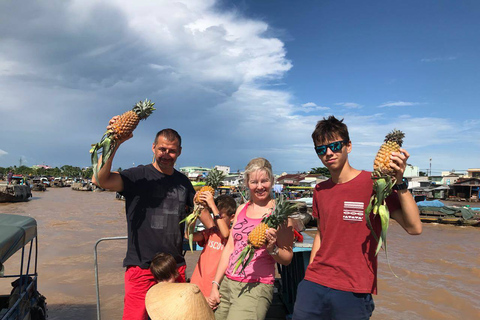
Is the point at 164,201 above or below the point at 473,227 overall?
above

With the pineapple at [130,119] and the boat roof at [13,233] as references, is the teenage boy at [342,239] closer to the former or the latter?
the pineapple at [130,119]

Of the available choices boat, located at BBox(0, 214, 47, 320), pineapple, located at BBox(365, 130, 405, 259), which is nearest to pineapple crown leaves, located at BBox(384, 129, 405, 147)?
pineapple, located at BBox(365, 130, 405, 259)

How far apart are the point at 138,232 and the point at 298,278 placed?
7.60 ft

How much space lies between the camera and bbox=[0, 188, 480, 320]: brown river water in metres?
8.70

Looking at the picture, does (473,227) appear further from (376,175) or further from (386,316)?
(376,175)

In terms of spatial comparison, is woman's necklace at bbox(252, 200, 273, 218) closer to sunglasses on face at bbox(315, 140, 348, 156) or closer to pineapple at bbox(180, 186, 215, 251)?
pineapple at bbox(180, 186, 215, 251)

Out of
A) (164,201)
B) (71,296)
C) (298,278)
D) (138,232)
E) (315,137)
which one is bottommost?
(71,296)

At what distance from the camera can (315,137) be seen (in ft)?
8.64

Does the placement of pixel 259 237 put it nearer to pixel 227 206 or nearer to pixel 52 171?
pixel 227 206

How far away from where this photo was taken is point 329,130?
2.56 metres

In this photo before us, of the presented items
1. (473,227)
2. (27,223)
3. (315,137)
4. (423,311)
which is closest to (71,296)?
(27,223)

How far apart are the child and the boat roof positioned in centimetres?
233

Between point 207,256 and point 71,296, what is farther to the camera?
point 71,296

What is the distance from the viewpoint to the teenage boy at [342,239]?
237 cm
